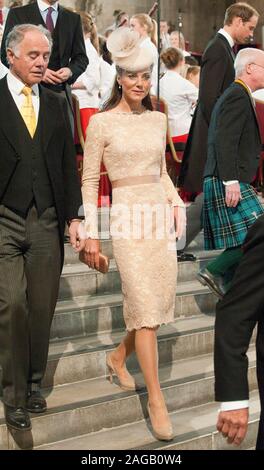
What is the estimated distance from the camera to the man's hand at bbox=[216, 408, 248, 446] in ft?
9.18

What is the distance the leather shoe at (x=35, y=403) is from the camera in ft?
15.9

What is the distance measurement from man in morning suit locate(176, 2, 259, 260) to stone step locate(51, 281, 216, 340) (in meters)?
0.64

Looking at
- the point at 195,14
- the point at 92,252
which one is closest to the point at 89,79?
the point at 92,252

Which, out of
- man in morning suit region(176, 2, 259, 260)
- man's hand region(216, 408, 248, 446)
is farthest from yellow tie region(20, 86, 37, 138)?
man in morning suit region(176, 2, 259, 260)

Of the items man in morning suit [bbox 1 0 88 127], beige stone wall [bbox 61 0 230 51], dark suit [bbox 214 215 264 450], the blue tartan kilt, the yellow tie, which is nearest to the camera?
dark suit [bbox 214 215 264 450]

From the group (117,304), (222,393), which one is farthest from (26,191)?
(222,393)

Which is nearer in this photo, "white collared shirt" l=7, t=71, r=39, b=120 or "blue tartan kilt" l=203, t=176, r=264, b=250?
"white collared shirt" l=7, t=71, r=39, b=120

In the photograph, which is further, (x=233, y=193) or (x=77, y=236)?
(x=233, y=193)

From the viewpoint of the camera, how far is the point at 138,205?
199 inches

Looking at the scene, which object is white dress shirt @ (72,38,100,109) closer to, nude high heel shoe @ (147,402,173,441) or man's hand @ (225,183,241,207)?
man's hand @ (225,183,241,207)

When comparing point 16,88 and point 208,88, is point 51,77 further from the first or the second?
point 16,88

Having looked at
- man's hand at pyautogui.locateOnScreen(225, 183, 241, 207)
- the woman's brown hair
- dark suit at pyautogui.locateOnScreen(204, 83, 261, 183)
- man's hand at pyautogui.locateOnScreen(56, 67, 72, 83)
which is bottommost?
man's hand at pyautogui.locateOnScreen(225, 183, 241, 207)

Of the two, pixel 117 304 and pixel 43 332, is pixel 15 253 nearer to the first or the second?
pixel 43 332

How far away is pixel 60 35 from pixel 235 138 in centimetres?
160
